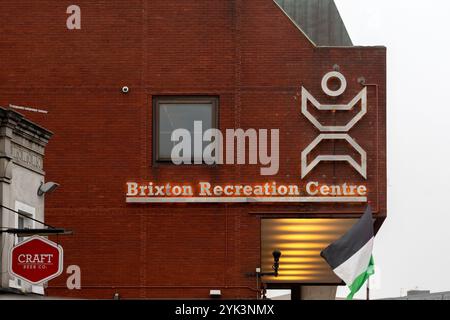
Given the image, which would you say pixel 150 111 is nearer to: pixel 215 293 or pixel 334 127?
pixel 334 127

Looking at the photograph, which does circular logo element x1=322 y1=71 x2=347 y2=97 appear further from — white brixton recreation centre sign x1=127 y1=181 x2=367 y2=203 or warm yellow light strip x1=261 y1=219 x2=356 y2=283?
warm yellow light strip x1=261 y1=219 x2=356 y2=283

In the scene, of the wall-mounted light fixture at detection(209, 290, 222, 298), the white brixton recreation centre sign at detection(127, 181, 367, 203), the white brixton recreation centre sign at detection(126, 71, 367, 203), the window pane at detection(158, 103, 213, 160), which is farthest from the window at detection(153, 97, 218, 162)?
the wall-mounted light fixture at detection(209, 290, 222, 298)

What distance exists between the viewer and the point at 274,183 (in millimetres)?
40594

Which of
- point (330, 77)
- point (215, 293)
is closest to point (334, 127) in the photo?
point (330, 77)

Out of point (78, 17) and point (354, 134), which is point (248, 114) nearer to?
point (354, 134)

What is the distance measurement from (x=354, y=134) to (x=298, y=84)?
241 centimetres

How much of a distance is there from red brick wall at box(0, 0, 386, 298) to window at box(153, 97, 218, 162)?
11.3 inches

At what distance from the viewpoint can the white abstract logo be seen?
4044cm

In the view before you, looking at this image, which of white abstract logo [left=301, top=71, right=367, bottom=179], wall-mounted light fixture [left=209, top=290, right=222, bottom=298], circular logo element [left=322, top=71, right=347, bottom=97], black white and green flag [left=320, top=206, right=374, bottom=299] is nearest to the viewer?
black white and green flag [left=320, top=206, right=374, bottom=299]

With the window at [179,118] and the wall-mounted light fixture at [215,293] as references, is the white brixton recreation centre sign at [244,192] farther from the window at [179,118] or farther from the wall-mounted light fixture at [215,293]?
the wall-mounted light fixture at [215,293]

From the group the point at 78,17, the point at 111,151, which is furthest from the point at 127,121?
the point at 78,17

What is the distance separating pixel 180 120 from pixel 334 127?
4.91 meters

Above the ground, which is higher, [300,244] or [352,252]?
[300,244]
